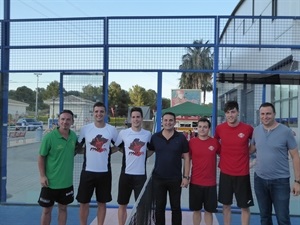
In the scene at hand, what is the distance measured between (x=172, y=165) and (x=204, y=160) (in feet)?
1.54

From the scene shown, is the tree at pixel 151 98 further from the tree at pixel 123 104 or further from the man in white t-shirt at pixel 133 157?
the man in white t-shirt at pixel 133 157

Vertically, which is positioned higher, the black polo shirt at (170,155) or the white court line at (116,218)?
the black polo shirt at (170,155)

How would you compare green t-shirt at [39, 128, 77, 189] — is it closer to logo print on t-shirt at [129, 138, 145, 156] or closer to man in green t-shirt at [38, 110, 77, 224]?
man in green t-shirt at [38, 110, 77, 224]

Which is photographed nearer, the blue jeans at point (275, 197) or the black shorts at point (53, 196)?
the blue jeans at point (275, 197)

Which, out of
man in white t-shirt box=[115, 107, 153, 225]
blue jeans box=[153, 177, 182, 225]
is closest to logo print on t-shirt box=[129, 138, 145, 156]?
Answer: man in white t-shirt box=[115, 107, 153, 225]

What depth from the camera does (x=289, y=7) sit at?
1880 cm

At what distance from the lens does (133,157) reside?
5.79m

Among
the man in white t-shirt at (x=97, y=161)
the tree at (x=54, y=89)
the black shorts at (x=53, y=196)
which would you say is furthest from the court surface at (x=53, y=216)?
the tree at (x=54, y=89)

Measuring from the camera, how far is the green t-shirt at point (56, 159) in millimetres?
5441

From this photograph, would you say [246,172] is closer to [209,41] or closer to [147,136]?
[147,136]

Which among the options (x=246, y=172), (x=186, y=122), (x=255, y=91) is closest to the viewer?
(x=246, y=172)

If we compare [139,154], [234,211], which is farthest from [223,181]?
[234,211]

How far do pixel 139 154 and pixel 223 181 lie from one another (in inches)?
50.7

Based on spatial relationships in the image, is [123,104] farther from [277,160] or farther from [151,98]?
[277,160]
